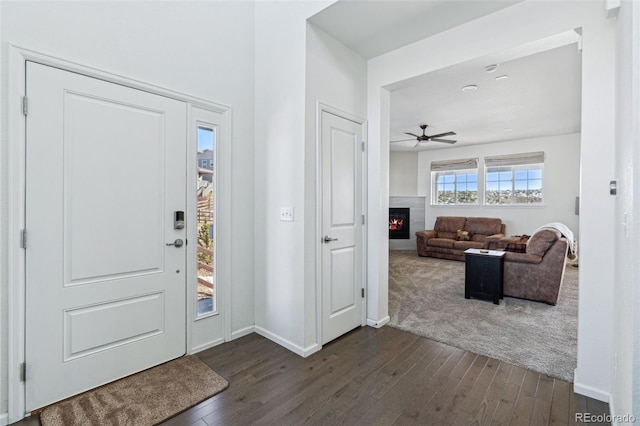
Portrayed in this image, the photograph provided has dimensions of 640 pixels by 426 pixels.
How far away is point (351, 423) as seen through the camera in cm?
179

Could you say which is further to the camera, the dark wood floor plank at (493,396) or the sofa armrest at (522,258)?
the sofa armrest at (522,258)

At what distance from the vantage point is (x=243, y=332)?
296 cm

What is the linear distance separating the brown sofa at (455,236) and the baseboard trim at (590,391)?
15.6 feet

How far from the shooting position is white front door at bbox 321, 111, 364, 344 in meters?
2.83

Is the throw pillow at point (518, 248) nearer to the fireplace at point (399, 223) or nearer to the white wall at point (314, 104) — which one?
the white wall at point (314, 104)

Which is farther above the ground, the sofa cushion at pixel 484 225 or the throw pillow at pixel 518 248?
the sofa cushion at pixel 484 225

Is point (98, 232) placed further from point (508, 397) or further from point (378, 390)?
point (508, 397)

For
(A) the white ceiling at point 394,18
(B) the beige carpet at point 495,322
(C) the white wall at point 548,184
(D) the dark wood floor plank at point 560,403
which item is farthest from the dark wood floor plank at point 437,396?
(C) the white wall at point 548,184

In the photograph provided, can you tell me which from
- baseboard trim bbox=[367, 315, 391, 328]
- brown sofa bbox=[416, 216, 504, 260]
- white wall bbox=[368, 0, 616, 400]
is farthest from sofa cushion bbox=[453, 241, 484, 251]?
white wall bbox=[368, 0, 616, 400]

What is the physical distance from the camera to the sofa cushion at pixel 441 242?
22.9 ft

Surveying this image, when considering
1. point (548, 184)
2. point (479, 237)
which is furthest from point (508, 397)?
point (548, 184)

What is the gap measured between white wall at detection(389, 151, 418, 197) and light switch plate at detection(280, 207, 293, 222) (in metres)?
Result: 6.51

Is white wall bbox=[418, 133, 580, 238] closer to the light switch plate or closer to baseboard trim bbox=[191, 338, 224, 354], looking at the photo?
the light switch plate

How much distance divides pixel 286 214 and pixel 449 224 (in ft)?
20.5
